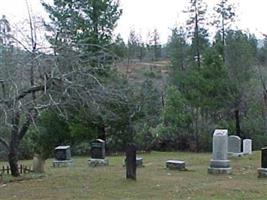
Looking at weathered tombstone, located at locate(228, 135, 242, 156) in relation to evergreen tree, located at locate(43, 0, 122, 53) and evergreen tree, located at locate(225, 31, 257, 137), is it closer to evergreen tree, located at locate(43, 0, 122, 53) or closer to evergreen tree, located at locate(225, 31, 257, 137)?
evergreen tree, located at locate(225, 31, 257, 137)

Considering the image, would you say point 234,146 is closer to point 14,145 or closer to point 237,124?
point 237,124

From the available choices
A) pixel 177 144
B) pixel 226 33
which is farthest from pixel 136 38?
pixel 177 144

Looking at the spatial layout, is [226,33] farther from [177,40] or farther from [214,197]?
[214,197]

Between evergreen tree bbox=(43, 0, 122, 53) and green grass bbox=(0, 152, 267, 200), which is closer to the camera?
green grass bbox=(0, 152, 267, 200)

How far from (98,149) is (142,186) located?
7328 millimetres

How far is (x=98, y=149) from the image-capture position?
2123 centimetres

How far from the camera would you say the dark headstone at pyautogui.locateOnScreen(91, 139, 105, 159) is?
21094 mm

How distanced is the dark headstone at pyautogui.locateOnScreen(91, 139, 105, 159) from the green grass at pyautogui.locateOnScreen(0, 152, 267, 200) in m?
3.34

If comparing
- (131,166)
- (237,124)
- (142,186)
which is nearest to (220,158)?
(131,166)

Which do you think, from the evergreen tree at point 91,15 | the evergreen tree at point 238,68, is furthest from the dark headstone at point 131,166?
the evergreen tree at point 238,68

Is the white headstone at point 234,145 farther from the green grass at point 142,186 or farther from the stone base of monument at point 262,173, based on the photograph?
the stone base of monument at point 262,173

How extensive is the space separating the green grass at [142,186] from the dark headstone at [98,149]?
3.34m

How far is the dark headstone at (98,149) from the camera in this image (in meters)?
21.1

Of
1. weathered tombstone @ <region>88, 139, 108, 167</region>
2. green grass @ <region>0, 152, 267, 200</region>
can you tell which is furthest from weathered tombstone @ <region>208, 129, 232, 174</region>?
weathered tombstone @ <region>88, 139, 108, 167</region>
